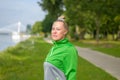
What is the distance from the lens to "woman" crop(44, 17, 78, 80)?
4.36 m

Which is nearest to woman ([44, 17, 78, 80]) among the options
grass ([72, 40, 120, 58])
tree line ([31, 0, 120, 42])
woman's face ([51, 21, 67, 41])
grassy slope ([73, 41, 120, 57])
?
woman's face ([51, 21, 67, 41])

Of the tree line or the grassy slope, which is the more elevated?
the tree line

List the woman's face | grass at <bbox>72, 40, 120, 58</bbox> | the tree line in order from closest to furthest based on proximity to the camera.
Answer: the woman's face
grass at <bbox>72, 40, 120, 58</bbox>
the tree line

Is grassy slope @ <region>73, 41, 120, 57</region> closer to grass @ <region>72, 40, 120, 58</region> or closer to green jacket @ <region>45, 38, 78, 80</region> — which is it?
grass @ <region>72, 40, 120, 58</region>

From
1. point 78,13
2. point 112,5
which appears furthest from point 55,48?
point 78,13

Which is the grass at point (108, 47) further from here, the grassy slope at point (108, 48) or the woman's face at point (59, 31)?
the woman's face at point (59, 31)

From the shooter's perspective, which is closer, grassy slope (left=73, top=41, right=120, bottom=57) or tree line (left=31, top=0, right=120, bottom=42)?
grassy slope (left=73, top=41, right=120, bottom=57)

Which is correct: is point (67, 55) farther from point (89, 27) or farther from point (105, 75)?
point (89, 27)

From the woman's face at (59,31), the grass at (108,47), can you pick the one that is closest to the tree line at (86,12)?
the grass at (108,47)

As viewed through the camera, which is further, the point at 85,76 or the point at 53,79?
the point at 85,76

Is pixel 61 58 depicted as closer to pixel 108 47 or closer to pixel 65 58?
pixel 65 58

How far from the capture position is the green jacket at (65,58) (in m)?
4.35

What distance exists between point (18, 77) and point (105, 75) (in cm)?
328

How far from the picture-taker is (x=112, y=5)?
1448 inches
